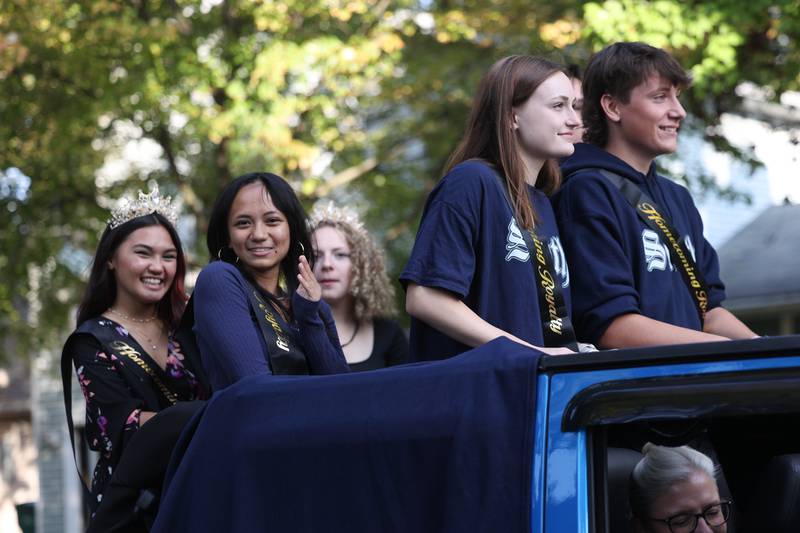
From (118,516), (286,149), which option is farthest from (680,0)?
(118,516)

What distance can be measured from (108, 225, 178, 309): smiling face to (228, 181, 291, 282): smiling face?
0.58 meters

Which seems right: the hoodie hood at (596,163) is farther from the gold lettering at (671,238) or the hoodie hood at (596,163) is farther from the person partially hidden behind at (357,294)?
the person partially hidden behind at (357,294)

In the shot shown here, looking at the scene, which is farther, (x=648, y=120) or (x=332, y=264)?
(x=332, y=264)

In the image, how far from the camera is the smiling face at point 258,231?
13.5 feet

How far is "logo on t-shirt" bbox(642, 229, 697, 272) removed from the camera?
3762mm

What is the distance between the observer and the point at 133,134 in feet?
49.1

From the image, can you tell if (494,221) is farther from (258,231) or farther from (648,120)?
(258,231)

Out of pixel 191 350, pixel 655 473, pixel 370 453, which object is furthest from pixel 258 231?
pixel 655 473

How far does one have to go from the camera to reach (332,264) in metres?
6.21

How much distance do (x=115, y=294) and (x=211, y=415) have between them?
175 cm

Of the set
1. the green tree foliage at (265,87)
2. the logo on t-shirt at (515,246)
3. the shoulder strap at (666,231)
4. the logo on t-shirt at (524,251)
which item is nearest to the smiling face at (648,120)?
the shoulder strap at (666,231)

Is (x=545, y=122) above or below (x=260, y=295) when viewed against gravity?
above

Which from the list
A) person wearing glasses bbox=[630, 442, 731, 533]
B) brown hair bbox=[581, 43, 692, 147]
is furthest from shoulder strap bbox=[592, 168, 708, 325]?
person wearing glasses bbox=[630, 442, 731, 533]

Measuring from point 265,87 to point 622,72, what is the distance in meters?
8.08
